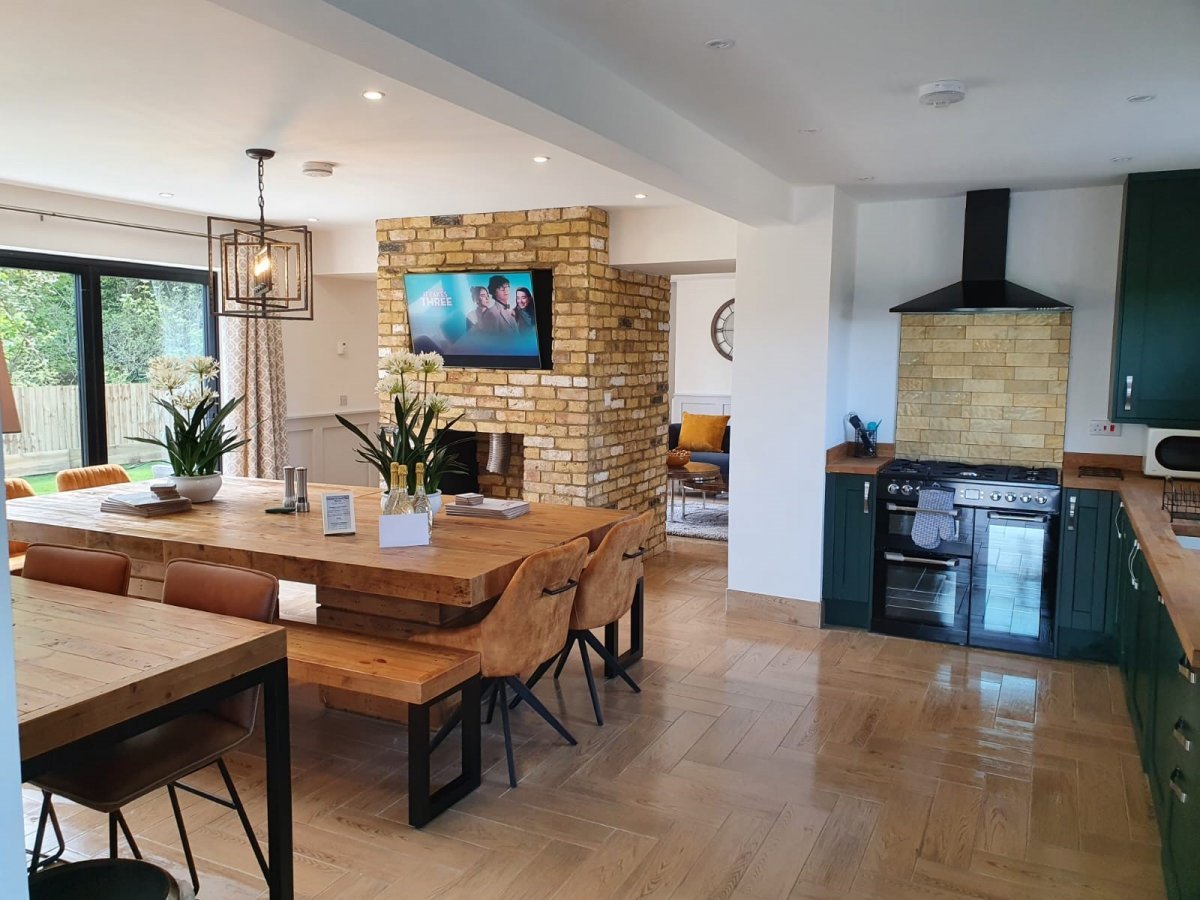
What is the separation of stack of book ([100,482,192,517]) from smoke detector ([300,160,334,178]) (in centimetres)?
175

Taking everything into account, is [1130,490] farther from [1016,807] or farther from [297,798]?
[297,798]

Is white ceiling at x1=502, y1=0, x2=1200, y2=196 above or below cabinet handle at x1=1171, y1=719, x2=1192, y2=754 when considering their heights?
above

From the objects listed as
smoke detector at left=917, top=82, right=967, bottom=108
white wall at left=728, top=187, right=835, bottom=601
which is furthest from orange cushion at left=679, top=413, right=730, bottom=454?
smoke detector at left=917, top=82, right=967, bottom=108

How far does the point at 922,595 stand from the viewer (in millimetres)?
4789

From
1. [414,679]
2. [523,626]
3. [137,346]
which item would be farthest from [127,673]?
[137,346]

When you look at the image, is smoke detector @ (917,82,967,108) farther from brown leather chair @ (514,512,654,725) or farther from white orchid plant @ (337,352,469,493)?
white orchid plant @ (337,352,469,493)

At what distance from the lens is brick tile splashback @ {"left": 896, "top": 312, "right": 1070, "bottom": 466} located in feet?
16.2

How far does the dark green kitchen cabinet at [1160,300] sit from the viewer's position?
4.23m

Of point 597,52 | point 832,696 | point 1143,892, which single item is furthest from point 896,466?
point 597,52

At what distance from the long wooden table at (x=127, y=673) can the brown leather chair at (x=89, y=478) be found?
2524 mm

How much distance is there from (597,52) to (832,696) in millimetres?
2882

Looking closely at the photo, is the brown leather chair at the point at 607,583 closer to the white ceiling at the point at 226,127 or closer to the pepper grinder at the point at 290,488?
the pepper grinder at the point at 290,488

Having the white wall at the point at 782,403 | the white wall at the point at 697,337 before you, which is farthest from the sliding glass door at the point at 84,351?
the white wall at the point at 697,337

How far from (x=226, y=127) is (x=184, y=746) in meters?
2.69
